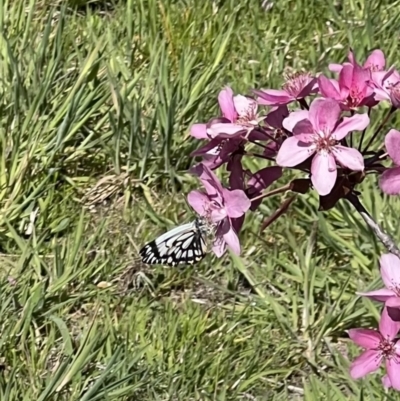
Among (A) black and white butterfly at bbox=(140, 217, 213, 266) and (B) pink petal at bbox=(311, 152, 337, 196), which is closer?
(B) pink petal at bbox=(311, 152, 337, 196)

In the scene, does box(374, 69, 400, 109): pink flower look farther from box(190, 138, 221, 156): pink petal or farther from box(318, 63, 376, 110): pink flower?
box(190, 138, 221, 156): pink petal

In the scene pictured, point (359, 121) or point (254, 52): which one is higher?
point (359, 121)

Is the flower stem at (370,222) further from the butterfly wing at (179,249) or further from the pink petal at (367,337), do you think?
the butterfly wing at (179,249)

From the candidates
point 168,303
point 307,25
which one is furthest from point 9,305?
point 307,25

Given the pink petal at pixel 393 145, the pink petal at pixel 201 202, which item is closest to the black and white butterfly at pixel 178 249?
the pink petal at pixel 201 202

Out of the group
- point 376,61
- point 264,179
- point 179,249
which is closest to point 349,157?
point 264,179

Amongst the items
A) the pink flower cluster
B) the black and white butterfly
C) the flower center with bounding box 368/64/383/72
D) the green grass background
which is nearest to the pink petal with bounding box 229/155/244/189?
the pink flower cluster

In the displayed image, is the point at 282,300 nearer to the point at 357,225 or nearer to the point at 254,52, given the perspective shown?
the point at 357,225
